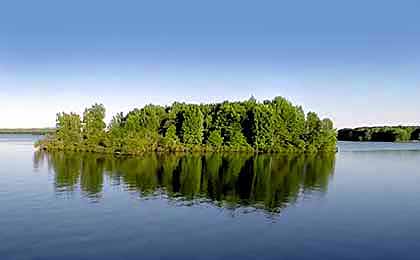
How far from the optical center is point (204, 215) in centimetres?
3778

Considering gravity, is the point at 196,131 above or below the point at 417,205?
above

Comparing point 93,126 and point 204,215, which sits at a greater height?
point 93,126

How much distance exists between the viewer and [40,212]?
3766cm

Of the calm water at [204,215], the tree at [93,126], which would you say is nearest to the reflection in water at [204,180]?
the calm water at [204,215]

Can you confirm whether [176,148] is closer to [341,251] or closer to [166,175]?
[166,175]

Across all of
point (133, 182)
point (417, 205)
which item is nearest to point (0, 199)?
point (133, 182)

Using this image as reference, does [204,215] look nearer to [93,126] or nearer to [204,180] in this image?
[204,180]

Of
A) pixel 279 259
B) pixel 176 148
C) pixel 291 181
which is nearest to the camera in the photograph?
pixel 279 259

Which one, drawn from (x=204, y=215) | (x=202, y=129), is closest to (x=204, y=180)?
(x=204, y=215)

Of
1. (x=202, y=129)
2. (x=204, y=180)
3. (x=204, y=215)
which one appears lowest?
(x=204, y=215)

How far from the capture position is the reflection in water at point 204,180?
46.7 m

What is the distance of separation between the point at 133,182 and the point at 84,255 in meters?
30.1

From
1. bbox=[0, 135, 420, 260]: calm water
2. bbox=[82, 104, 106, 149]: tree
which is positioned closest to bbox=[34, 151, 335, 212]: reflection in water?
bbox=[0, 135, 420, 260]: calm water

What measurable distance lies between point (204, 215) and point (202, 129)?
277ft
